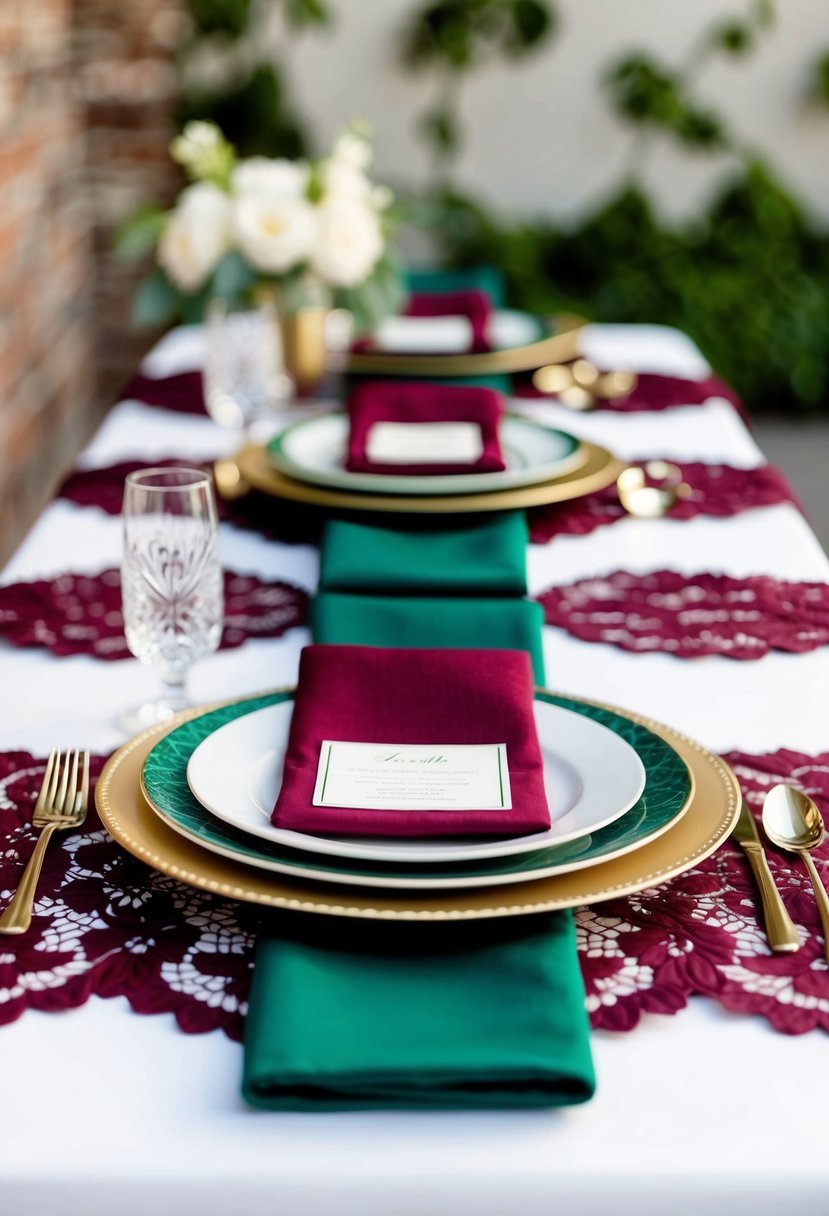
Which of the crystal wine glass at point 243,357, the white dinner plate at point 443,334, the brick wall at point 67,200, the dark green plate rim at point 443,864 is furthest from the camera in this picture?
the brick wall at point 67,200

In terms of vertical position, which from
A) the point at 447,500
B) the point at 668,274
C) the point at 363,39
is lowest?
the point at 668,274

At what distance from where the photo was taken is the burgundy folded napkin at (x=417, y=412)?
139 cm

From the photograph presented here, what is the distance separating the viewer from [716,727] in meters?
0.96

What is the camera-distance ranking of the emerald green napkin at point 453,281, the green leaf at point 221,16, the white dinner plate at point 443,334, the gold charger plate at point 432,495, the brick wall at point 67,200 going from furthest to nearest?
the green leaf at point 221,16 < the brick wall at point 67,200 < the emerald green napkin at point 453,281 < the white dinner plate at point 443,334 < the gold charger plate at point 432,495

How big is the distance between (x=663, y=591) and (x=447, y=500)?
9.0 inches

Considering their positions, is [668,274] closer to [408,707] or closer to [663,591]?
[663,591]

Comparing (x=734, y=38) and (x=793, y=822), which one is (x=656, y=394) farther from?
(x=734, y=38)

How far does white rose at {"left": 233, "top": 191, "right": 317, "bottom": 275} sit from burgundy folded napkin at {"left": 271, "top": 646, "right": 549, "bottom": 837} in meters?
0.98

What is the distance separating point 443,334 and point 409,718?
139 cm

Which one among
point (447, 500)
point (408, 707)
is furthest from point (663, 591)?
point (408, 707)

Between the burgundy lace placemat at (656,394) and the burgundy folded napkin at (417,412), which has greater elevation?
the burgundy folded napkin at (417,412)

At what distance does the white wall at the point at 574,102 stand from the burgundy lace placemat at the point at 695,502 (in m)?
3.09

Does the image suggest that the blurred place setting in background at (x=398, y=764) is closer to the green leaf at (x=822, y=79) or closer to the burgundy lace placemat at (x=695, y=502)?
the burgundy lace placemat at (x=695, y=502)

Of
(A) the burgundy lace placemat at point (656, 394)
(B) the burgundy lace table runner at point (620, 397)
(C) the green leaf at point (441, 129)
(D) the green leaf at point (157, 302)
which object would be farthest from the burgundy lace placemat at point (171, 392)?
(C) the green leaf at point (441, 129)
